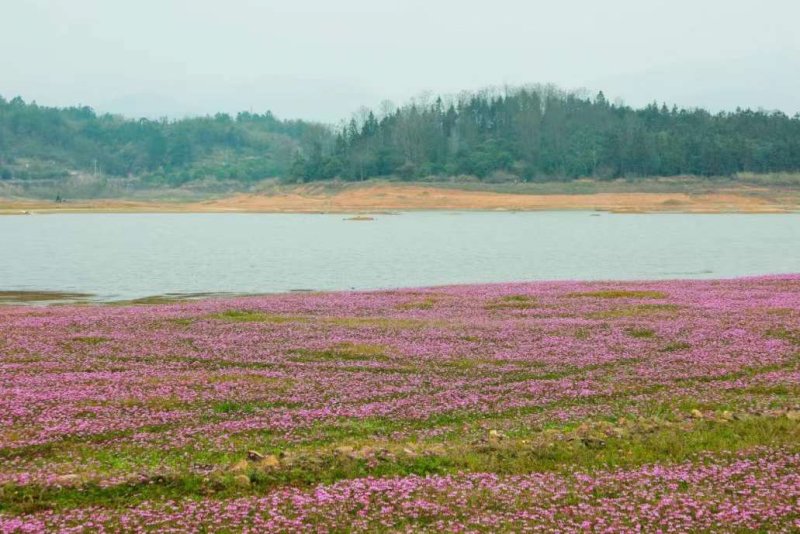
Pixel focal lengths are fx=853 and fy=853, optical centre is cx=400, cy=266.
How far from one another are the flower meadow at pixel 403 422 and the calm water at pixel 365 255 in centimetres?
2686

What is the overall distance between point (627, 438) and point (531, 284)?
39.5 m

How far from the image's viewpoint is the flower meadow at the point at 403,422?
43.4ft

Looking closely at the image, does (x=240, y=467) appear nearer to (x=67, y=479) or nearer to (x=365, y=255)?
(x=67, y=479)

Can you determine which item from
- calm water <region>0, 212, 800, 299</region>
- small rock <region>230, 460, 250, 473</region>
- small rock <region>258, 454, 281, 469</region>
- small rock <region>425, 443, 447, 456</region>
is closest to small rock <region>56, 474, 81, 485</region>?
small rock <region>230, 460, 250, 473</region>

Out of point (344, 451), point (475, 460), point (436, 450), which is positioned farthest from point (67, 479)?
point (475, 460)

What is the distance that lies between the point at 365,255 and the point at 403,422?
69410 mm

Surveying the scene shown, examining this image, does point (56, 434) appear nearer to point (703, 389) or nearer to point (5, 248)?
point (703, 389)

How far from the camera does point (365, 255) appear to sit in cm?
8925

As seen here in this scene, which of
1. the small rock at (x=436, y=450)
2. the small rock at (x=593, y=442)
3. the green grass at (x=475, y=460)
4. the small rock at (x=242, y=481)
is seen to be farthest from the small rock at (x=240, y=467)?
the small rock at (x=593, y=442)

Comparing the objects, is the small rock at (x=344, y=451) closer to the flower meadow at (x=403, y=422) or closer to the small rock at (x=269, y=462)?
the flower meadow at (x=403, y=422)

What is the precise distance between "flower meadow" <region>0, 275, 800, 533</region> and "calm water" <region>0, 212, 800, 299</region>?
26858mm

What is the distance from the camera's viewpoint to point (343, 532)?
40.9ft

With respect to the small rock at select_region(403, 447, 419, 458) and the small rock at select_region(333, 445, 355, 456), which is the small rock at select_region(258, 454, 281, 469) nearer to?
the small rock at select_region(333, 445, 355, 456)

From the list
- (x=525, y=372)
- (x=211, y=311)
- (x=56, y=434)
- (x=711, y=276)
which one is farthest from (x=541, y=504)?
(x=711, y=276)
